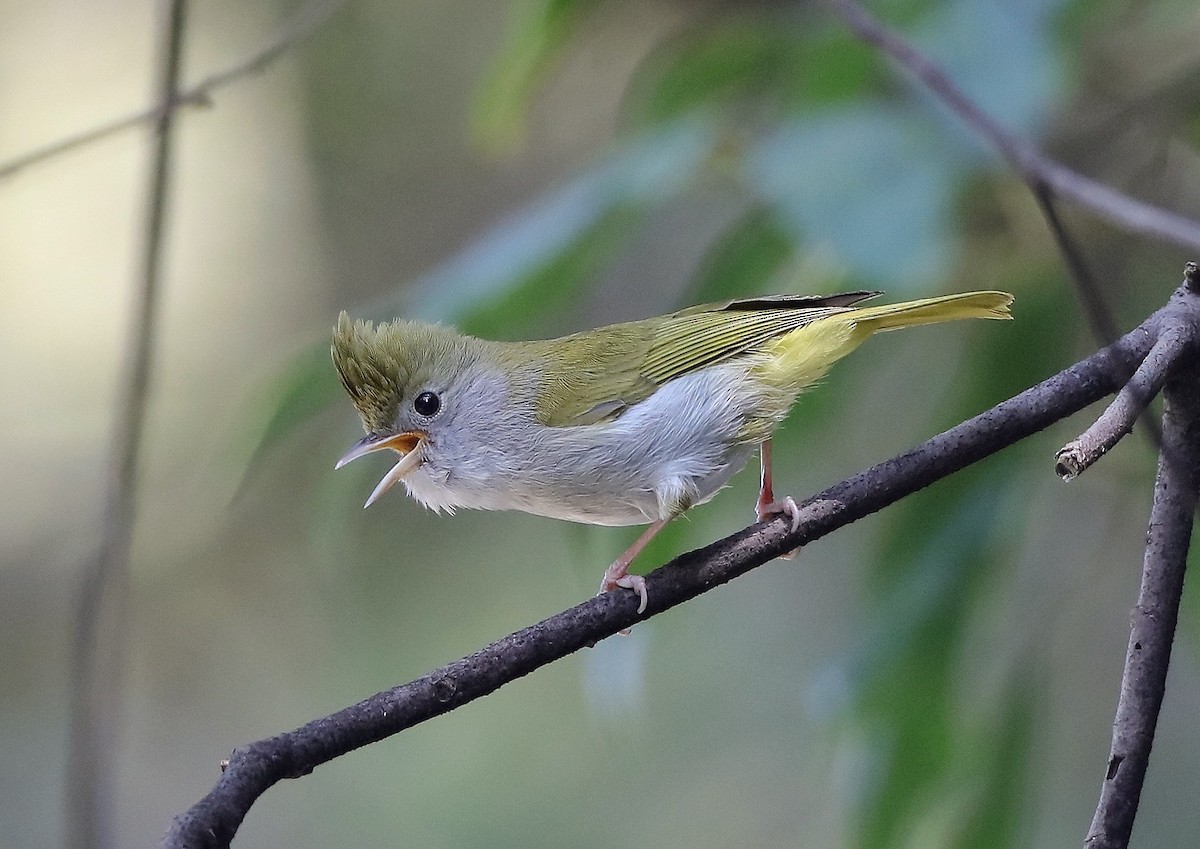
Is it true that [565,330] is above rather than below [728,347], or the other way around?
above

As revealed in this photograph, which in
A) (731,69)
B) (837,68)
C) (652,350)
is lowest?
(652,350)

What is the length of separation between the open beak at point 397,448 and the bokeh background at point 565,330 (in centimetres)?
38

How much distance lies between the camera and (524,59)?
8.34 feet

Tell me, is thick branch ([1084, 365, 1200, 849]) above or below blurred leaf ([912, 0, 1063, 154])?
below

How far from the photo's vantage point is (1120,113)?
7.70 ft

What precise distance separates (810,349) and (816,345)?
1 centimetres

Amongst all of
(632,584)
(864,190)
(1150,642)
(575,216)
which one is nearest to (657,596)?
(632,584)

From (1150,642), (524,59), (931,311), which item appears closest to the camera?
(1150,642)

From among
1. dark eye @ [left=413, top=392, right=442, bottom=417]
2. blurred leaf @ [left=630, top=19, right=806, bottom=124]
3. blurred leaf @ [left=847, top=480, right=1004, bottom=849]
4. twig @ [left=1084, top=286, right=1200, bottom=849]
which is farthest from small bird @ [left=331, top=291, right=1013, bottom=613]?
blurred leaf @ [left=630, top=19, right=806, bottom=124]

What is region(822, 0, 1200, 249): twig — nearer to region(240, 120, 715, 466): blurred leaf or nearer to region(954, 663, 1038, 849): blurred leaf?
region(240, 120, 715, 466): blurred leaf

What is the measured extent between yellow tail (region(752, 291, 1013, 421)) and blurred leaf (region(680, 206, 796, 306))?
0.41 meters

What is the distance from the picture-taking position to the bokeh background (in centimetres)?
222

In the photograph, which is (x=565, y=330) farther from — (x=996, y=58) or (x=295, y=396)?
(x=996, y=58)

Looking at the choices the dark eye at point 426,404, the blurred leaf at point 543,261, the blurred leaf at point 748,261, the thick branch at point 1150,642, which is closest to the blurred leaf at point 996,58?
the blurred leaf at point 748,261
